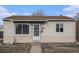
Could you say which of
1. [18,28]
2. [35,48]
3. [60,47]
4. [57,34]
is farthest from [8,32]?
[60,47]

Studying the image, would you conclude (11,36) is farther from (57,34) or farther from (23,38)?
(57,34)

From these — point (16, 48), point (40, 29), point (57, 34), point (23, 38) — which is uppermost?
point (40, 29)

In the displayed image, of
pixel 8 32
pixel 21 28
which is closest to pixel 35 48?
pixel 21 28

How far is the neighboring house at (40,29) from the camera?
1349 cm

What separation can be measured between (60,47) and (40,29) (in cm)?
107

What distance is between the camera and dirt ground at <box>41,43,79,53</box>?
44.3 ft

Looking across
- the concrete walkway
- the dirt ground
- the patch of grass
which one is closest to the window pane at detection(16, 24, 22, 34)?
the patch of grass

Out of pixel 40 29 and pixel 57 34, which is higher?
pixel 40 29

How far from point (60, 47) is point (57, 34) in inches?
20.7

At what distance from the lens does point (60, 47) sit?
44.4 ft

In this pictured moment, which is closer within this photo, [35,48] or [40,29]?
[35,48]

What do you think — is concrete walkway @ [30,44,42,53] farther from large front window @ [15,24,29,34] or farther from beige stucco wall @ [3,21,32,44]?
large front window @ [15,24,29,34]
